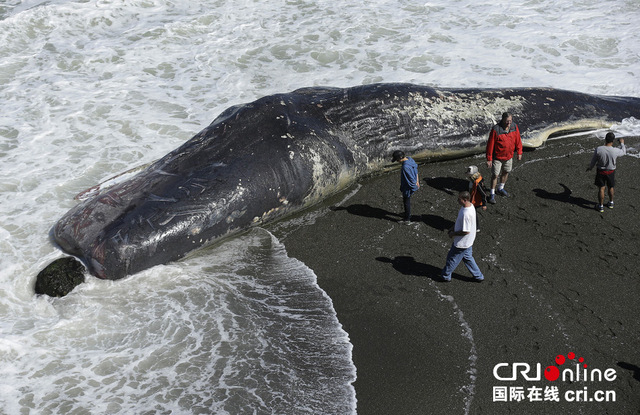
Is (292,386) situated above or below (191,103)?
below

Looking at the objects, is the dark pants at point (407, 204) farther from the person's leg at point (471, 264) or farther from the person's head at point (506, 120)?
the person's head at point (506, 120)

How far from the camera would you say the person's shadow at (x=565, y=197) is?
31.6 feet

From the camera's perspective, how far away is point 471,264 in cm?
A: 792

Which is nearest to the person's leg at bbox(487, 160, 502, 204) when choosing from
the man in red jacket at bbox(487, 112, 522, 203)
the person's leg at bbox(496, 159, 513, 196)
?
the man in red jacket at bbox(487, 112, 522, 203)

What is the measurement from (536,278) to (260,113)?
4949 millimetres

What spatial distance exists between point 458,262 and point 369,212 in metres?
2.14

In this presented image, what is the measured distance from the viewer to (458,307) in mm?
7652

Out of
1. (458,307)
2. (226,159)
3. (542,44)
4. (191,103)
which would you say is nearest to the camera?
(458,307)

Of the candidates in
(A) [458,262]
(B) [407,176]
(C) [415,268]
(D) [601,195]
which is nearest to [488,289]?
(A) [458,262]

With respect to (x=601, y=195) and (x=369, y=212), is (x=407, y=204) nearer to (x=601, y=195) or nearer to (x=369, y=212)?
(x=369, y=212)

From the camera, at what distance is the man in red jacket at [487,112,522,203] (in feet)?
31.5

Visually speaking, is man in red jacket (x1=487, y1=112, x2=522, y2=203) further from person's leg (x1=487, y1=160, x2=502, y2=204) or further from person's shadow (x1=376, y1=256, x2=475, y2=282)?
person's shadow (x1=376, y1=256, x2=475, y2=282)

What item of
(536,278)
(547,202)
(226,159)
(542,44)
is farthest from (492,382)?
(542,44)

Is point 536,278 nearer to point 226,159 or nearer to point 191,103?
point 226,159
